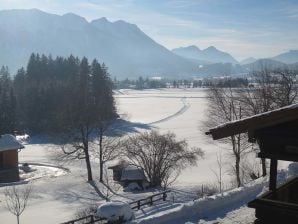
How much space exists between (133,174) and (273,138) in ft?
86.7

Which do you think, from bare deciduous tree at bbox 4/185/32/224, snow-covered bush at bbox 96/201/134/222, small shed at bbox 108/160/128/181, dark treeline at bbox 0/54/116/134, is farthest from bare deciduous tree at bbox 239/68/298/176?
dark treeline at bbox 0/54/116/134

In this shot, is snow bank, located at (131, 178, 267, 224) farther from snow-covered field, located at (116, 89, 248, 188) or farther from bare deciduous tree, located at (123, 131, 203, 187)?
bare deciduous tree, located at (123, 131, 203, 187)

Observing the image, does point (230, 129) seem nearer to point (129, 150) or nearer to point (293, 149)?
point (293, 149)

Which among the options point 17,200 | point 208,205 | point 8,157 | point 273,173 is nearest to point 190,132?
point 8,157

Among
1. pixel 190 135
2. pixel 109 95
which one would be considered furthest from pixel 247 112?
pixel 109 95

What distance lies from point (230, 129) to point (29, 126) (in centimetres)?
6947

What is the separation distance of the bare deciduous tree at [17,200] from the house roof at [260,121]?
16.9 meters

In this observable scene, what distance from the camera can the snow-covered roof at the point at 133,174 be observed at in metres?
33.4

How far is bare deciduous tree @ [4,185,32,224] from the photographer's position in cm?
2441

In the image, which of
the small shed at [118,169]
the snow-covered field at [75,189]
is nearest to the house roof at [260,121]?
the snow-covered field at [75,189]

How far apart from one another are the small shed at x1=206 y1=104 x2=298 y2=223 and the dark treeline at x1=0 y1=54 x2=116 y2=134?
3864 centimetres

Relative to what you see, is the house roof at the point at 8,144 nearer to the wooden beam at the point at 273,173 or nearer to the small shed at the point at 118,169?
the small shed at the point at 118,169

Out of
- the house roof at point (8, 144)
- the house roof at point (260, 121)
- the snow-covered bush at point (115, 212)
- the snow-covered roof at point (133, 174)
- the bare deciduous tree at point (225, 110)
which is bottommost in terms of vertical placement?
the snow-covered roof at point (133, 174)

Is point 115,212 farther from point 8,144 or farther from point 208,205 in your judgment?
point 8,144
